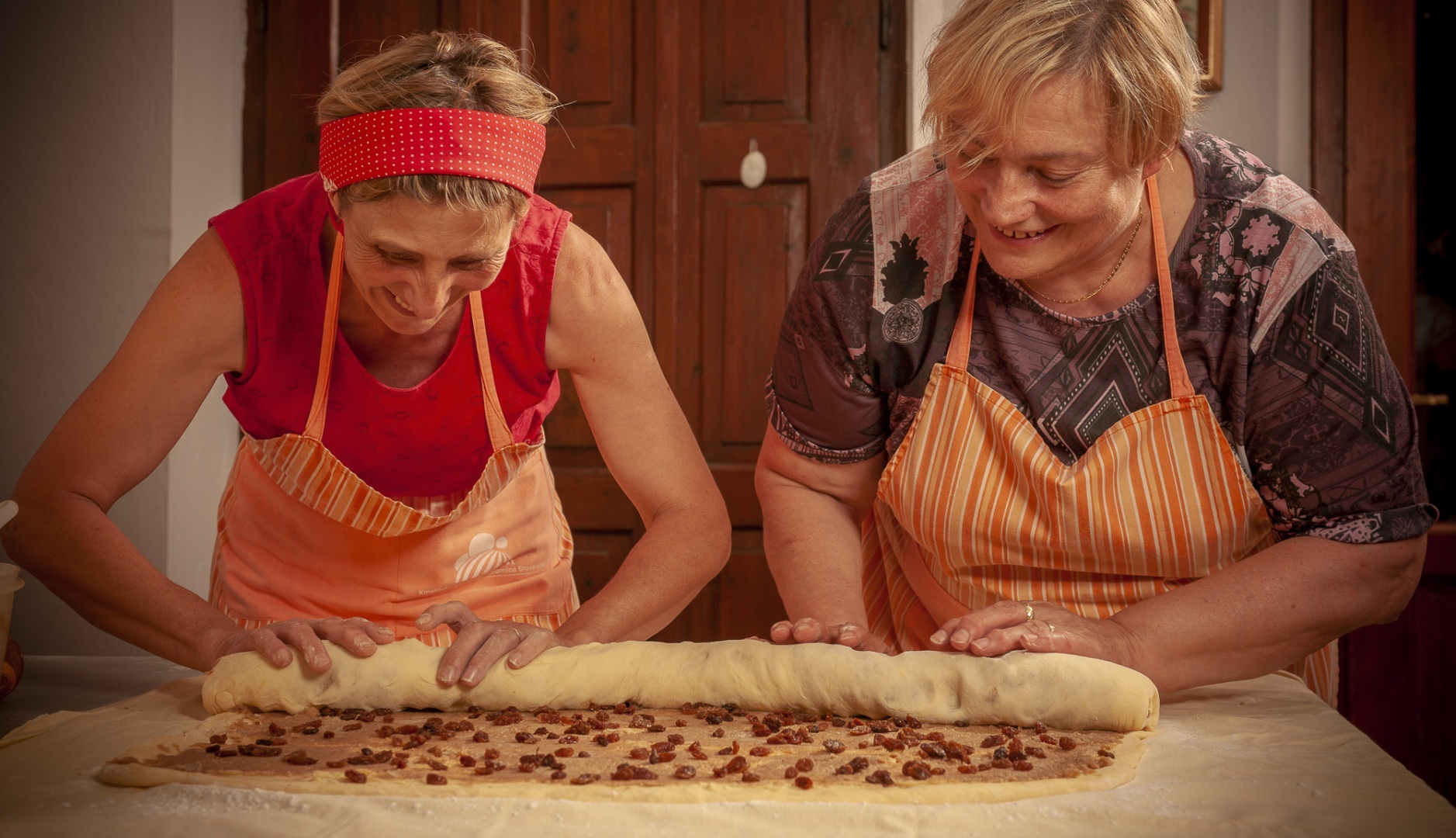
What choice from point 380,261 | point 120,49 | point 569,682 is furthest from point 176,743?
point 120,49

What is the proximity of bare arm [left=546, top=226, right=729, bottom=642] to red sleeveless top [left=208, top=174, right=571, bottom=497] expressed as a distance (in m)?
0.05

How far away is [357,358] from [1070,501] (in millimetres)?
1019

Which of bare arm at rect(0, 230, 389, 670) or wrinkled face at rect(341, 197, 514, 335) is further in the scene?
bare arm at rect(0, 230, 389, 670)

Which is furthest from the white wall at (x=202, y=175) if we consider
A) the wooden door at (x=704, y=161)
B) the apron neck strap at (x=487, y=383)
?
the apron neck strap at (x=487, y=383)

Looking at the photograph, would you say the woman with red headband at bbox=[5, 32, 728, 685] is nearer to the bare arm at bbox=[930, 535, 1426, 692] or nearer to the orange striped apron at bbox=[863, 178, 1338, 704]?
the orange striped apron at bbox=[863, 178, 1338, 704]

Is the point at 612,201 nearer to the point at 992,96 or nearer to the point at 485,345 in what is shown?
the point at 485,345

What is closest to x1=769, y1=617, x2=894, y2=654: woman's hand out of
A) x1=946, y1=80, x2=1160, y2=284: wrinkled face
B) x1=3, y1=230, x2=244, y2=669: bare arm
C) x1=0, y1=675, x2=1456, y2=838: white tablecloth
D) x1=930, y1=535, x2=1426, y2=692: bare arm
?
x1=930, y1=535, x2=1426, y2=692: bare arm

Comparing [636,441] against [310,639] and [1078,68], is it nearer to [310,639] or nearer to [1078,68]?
[310,639]

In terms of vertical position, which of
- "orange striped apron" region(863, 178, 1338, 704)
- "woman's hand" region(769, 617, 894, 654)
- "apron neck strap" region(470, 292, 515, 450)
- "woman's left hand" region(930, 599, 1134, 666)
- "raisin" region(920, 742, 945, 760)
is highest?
"apron neck strap" region(470, 292, 515, 450)

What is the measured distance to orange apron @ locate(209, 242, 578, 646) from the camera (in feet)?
5.69

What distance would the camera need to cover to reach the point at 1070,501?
150cm

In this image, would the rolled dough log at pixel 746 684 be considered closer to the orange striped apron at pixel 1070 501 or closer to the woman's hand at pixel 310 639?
the woman's hand at pixel 310 639

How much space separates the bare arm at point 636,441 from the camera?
5.56 feet

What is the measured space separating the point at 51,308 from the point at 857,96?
2.22 meters
